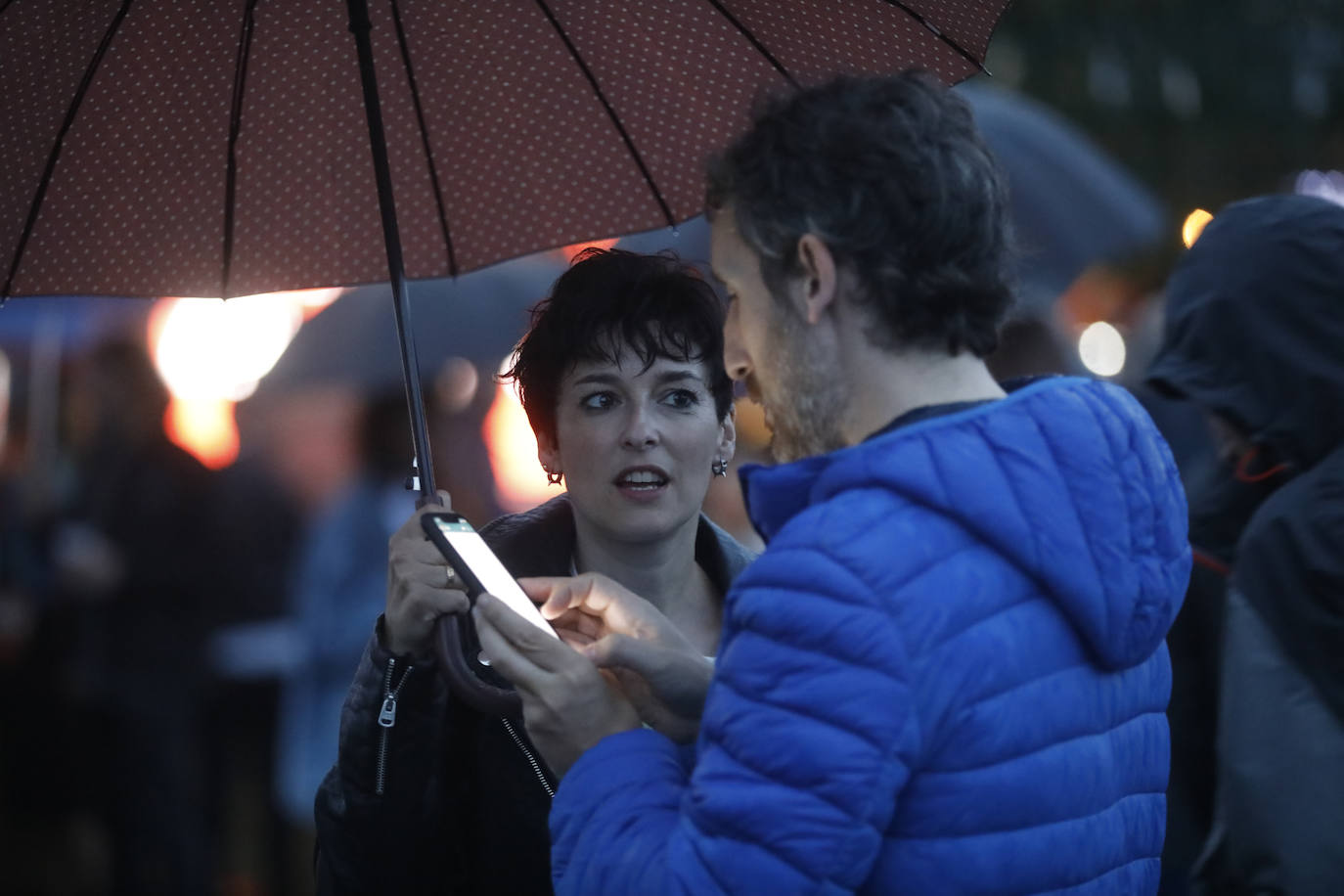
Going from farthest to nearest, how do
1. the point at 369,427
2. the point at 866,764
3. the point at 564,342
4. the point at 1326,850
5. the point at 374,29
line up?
1. the point at 369,427
2. the point at 564,342
3. the point at 374,29
4. the point at 1326,850
5. the point at 866,764

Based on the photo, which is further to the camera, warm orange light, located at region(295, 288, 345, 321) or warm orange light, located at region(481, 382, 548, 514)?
warm orange light, located at region(481, 382, 548, 514)

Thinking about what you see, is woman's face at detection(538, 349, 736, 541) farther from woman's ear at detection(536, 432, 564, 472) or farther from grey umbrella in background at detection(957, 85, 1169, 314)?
grey umbrella in background at detection(957, 85, 1169, 314)

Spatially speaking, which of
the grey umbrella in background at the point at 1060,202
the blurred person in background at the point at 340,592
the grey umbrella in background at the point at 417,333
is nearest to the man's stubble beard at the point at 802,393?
the grey umbrella in background at the point at 1060,202

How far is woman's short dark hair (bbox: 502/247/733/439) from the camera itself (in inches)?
119

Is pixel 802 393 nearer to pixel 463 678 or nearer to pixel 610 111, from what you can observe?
pixel 463 678

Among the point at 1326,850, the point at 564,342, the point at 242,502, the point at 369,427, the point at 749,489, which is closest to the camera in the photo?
the point at 749,489

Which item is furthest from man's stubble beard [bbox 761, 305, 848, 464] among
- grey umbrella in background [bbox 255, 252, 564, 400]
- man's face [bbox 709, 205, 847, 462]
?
grey umbrella in background [bbox 255, 252, 564, 400]

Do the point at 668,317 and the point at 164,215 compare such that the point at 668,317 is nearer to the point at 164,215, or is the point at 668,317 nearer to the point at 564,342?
the point at 564,342

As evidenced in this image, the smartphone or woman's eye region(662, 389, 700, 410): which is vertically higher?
woman's eye region(662, 389, 700, 410)

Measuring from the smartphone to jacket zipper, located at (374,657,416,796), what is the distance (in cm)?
35

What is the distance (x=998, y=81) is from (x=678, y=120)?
46.5 ft

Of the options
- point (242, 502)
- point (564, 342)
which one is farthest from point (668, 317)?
point (242, 502)

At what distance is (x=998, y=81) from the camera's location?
1644 centimetres

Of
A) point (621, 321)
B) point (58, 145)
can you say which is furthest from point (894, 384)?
point (58, 145)
